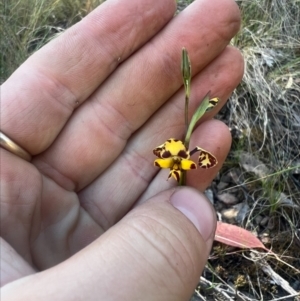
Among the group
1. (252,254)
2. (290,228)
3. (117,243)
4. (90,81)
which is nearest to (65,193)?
(90,81)

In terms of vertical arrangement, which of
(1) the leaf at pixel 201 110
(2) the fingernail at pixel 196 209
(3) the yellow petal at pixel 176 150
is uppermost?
(3) the yellow petal at pixel 176 150

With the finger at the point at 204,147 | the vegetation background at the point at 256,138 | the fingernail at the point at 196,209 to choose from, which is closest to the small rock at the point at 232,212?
the vegetation background at the point at 256,138

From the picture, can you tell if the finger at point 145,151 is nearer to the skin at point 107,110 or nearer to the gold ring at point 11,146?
the skin at point 107,110

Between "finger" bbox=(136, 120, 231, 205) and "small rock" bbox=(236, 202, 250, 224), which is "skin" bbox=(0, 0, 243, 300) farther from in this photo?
"small rock" bbox=(236, 202, 250, 224)

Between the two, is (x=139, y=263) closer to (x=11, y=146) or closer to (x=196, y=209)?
(x=196, y=209)

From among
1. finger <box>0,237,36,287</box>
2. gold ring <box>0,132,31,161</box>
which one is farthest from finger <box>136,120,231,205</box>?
finger <box>0,237,36,287</box>

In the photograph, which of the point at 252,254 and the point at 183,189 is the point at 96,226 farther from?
the point at 252,254

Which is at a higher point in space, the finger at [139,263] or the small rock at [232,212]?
the finger at [139,263]
